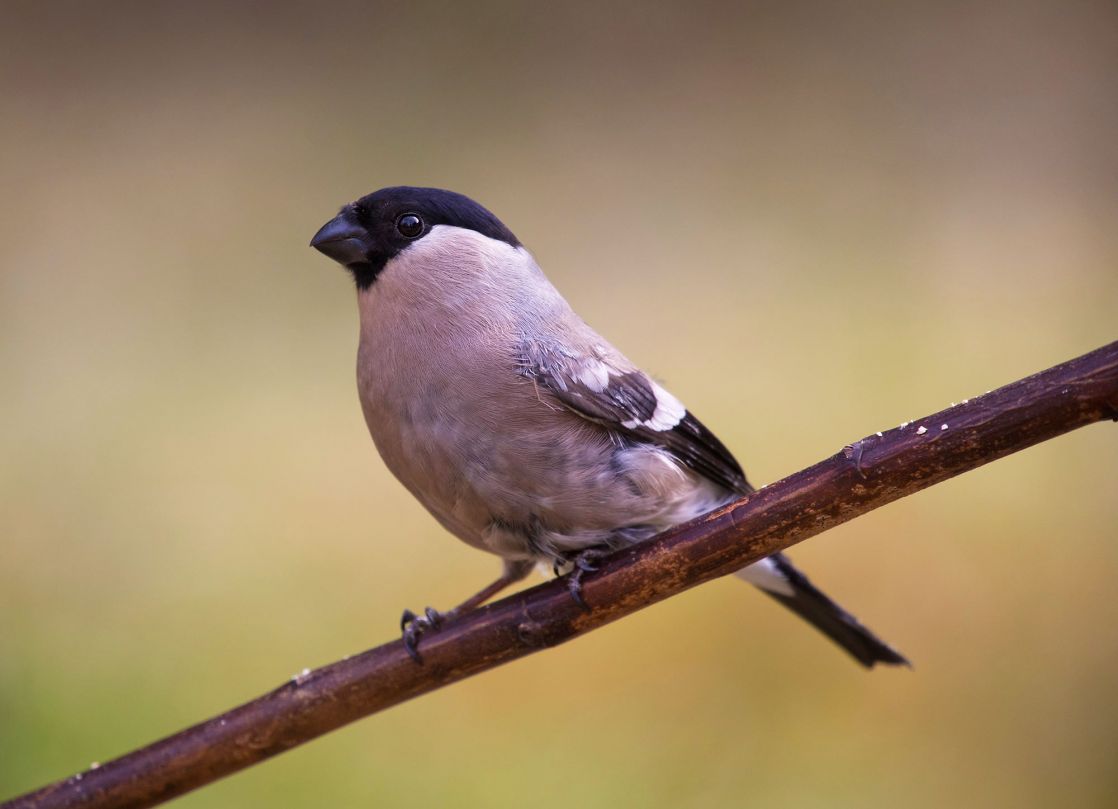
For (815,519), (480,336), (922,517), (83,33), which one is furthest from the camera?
(83,33)

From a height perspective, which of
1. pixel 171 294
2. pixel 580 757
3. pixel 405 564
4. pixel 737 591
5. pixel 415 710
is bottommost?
pixel 580 757

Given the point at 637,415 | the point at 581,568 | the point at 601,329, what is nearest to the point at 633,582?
the point at 581,568

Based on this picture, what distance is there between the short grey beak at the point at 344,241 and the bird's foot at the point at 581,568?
52 centimetres

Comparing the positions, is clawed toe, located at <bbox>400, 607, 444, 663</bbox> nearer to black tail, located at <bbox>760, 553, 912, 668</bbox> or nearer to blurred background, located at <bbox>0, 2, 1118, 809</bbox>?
black tail, located at <bbox>760, 553, 912, 668</bbox>

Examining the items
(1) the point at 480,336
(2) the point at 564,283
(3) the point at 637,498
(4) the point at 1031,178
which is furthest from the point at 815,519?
(4) the point at 1031,178

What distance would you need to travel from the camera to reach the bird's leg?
1.33 meters

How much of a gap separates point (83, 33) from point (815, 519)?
2206mm

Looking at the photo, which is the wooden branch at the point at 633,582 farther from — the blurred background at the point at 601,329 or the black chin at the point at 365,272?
the blurred background at the point at 601,329

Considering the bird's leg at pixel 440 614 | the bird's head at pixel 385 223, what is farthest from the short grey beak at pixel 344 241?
the bird's leg at pixel 440 614

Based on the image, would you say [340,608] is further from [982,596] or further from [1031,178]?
[1031,178]

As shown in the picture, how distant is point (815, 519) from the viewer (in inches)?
44.9

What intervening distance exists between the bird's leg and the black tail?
A: 15.7 inches

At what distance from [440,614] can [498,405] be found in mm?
320

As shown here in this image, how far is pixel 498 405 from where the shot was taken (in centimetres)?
134
